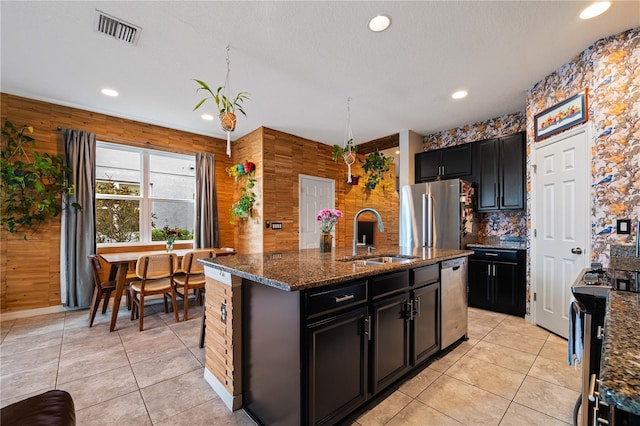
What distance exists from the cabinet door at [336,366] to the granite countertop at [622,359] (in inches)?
41.1

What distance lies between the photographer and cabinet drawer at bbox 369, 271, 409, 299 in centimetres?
170

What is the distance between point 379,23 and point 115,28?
2.18m

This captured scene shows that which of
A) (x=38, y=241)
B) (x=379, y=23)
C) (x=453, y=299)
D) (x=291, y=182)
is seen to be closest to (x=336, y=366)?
(x=453, y=299)

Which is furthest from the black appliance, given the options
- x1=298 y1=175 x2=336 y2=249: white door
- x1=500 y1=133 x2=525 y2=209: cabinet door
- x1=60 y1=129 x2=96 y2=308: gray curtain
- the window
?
x1=60 y1=129 x2=96 y2=308: gray curtain

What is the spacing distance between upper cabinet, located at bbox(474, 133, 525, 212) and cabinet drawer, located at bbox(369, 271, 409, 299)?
2.74 meters

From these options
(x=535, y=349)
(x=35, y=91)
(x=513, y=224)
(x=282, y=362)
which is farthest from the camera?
(x=513, y=224)

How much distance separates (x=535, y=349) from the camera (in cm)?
253

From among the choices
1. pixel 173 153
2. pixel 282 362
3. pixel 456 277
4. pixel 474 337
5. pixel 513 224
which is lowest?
pixel 474 337

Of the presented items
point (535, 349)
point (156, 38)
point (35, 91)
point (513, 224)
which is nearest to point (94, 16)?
point (156, 38)

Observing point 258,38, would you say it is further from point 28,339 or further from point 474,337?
point 28,339

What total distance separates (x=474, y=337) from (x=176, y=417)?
2741mm

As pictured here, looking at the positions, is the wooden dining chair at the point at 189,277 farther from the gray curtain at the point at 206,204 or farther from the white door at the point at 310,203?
Answer: the white door at the point at 310,203

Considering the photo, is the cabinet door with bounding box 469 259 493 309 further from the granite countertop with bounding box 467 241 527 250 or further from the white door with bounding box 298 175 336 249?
the white door with bounding box 298 175 336 249

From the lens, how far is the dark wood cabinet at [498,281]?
134 inches
